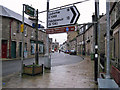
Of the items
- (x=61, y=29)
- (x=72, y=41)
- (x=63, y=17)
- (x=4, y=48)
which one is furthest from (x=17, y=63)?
(x=72, y=41)

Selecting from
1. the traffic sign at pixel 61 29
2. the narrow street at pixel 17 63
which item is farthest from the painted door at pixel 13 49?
the traffic sign at pixel 61 29

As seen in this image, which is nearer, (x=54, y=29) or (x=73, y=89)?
(x=73, y=89)

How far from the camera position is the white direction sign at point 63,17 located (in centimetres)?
642

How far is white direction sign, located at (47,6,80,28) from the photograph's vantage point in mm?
6422

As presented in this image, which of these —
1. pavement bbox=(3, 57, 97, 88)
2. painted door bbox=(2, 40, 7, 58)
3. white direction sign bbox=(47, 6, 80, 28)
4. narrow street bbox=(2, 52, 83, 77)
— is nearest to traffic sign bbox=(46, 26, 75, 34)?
white direction sign bbox=(47, 6, 80, 28)

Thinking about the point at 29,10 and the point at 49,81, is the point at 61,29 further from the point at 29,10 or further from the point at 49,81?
the point at 49,81

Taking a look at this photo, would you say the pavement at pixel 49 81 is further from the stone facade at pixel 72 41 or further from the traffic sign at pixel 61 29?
the stone facade at pixel 72 41

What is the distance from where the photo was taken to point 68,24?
6.59 m

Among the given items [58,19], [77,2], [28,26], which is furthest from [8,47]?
[77,2]

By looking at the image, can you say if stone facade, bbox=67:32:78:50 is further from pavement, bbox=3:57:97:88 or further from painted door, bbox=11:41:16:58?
pavement, bbox=3:57:97:88

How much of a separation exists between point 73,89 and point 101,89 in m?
1.71

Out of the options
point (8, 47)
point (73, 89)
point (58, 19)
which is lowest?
point (73, 89)

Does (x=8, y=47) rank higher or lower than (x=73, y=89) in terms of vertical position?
higher

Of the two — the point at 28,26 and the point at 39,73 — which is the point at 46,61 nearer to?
the point at 39,73
